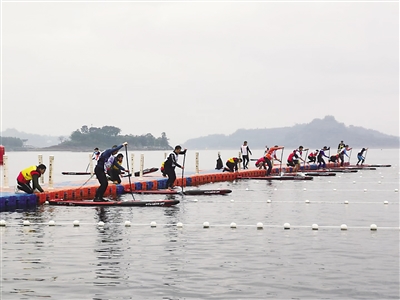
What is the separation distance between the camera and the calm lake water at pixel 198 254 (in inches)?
431

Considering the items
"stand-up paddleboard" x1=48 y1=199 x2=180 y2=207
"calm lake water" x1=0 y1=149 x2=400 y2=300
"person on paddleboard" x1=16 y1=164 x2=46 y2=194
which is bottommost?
"calm lake water" x1=0 y1=149 x2=400 y2=300

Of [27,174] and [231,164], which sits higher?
[231,164]

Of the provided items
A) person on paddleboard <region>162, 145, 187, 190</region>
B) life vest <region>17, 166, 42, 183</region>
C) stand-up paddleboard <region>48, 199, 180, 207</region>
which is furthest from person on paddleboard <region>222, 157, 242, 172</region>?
life vest <region>17, 166, 42, 183</region>

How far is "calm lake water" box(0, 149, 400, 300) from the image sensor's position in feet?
35.9

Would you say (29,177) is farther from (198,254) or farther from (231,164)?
(231,164)

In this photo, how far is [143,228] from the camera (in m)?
17.9

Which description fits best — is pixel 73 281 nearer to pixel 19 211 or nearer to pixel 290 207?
pixel 19 211

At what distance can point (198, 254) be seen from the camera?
45.6 ft

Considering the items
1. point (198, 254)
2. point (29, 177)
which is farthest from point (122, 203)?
point (198, 254)

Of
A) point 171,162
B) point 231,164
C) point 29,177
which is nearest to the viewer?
point 29,177

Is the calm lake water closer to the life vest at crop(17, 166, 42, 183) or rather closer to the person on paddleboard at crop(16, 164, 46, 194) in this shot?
the person on paddleboard at crop(16, 164, 46, 194)

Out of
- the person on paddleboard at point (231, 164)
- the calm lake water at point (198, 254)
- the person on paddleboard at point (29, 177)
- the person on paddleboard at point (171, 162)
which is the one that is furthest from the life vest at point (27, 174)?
the person on paddleboard at point (231, 164)

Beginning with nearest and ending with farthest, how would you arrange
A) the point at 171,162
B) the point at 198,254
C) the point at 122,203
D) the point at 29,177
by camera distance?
the point at 198,254 < the point at 122,203 < the point at 29,177 < the point at 171,162

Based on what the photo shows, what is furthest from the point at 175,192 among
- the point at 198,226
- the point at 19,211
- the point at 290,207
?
the point at 198,226
